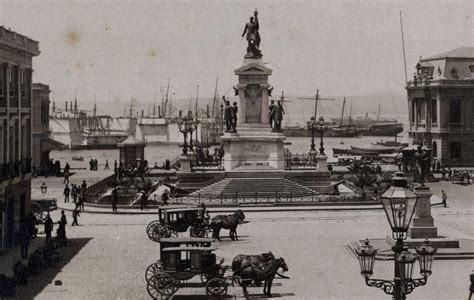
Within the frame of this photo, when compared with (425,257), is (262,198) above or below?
below

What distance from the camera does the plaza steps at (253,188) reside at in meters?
46.9

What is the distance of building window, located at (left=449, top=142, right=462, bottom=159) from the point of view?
252 feet

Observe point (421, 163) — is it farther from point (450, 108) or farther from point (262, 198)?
point (450, 108)

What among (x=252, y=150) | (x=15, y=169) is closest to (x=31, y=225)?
(x=15, y=169)

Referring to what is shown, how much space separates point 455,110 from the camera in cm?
7719

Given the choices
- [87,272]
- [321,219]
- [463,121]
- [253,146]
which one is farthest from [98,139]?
[87,272]

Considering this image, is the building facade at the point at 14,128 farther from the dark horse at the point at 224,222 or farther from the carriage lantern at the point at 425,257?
the carriage lantern at the point at 425,257

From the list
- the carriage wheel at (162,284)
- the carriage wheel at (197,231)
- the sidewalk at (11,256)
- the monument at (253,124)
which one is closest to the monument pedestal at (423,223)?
the carriage wheel at (197,231)

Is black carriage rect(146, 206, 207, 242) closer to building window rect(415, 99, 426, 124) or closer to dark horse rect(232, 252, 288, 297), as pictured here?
dark horse rect(232, 252, 288, 297)

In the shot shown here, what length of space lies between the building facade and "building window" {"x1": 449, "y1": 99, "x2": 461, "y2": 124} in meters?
51.9

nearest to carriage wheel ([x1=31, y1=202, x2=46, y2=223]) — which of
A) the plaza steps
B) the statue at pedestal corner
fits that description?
the plaza steps

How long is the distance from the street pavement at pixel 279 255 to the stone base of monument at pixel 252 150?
36.0ft

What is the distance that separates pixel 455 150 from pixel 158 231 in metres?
53.4

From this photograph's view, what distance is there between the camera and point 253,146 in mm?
52062
